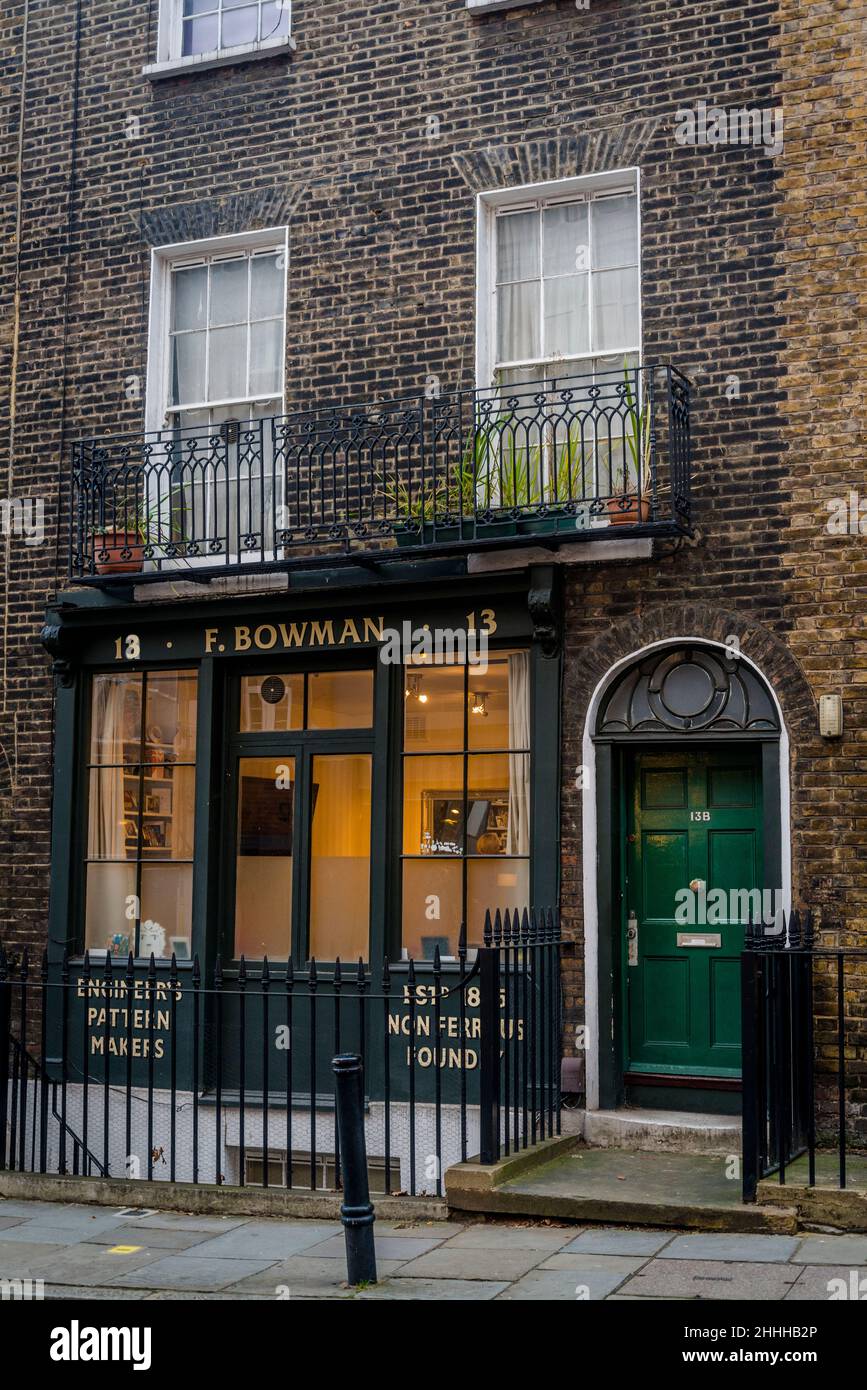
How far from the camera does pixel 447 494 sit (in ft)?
33.0

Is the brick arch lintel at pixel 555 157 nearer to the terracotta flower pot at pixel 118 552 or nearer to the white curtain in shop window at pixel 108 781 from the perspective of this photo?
the terracotta flower pot at pixel 118 552

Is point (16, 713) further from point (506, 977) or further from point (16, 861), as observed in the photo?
point (506, 977)

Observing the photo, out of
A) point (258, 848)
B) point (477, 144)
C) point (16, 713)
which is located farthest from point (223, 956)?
point (477, 144)

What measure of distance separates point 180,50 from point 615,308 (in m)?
4.33

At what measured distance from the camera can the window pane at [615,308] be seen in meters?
10.2

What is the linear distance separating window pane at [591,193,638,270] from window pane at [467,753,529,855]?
11.2 feet

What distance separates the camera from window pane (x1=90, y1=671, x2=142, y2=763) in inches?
456

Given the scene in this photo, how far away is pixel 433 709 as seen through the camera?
1049 centimetres

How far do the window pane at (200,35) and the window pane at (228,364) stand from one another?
2231 millimetres

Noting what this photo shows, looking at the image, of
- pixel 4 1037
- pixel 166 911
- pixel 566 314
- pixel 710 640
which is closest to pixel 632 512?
pixel 710 640

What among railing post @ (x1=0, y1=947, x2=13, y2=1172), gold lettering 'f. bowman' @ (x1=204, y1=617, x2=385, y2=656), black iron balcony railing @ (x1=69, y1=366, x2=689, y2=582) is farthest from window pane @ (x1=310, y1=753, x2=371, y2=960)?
railing post @ (x1=0, y1=947, x2=13, y2=1172)

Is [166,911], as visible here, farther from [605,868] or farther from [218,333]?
[218,333]

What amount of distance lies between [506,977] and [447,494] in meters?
3.41

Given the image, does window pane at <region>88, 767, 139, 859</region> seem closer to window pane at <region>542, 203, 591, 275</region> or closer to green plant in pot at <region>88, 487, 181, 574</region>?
green plant in pot at <region>88, 487, 181, 574</region>
